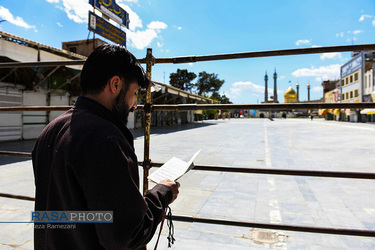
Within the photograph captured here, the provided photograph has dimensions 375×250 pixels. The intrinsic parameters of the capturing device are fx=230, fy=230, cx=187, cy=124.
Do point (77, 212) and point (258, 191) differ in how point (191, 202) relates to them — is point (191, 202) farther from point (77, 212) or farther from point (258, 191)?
point (77, 212)

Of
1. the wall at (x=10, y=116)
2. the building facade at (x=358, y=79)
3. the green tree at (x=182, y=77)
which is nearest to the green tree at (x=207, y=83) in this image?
the green tree at (x=182, y=77)

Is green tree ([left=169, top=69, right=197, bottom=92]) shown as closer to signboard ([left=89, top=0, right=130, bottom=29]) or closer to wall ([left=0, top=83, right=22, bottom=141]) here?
signboard ([left=89, top=0, right=130, bottom=29])

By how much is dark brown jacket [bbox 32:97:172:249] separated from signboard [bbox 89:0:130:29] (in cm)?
2178

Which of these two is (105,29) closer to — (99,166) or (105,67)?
(105,67)

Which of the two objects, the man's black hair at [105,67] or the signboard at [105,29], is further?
the signboard at [105,29]

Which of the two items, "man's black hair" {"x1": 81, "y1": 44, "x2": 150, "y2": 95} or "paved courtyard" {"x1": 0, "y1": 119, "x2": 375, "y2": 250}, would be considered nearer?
"man's black hair" {"x1": 81, "y1": 44, "x2": 150, "y2": 95}

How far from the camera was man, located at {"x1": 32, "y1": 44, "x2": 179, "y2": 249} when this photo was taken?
31.9 inches

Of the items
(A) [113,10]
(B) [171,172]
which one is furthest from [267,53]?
(A) [113,10]

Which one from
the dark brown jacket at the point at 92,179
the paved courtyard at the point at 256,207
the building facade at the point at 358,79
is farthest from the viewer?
the building facade at the point at 358,79

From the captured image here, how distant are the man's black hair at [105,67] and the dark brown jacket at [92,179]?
0.08 m

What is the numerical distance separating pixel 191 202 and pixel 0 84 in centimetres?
1153

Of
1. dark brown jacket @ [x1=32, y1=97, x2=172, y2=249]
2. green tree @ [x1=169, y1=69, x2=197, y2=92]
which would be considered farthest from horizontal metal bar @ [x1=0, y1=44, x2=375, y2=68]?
green tree @ [x1=169, y1=69, x2=197, y2=92]

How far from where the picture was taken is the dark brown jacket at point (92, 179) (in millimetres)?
808

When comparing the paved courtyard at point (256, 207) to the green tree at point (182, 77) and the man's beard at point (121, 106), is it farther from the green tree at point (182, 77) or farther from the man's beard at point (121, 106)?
the green tree at point (182, 77)
